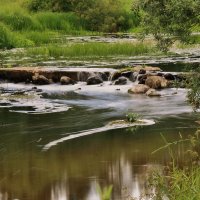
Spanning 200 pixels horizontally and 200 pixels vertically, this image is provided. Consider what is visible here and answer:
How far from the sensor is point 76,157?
13234mm

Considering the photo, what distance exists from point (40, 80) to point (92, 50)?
287 inches

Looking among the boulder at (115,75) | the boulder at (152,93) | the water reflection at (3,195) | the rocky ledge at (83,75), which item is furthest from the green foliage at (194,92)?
the boulder at (115,75)

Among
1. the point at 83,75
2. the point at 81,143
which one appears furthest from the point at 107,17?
the point at 81,143

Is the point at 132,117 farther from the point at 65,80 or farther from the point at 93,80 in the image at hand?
the point at 65,80

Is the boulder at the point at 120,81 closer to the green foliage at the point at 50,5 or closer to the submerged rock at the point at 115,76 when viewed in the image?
the submerged rock at the point at 115,76

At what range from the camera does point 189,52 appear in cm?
3597

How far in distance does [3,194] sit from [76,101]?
11.9 meters

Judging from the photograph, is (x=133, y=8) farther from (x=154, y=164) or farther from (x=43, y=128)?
(x=154, y=164)

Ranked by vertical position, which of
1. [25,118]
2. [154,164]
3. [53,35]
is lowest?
[53,35]

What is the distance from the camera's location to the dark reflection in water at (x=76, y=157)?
10789mm

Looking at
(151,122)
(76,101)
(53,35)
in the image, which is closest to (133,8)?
(151,122)

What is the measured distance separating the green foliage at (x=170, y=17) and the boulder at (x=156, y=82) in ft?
29.1

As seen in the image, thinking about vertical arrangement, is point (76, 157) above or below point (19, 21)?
above

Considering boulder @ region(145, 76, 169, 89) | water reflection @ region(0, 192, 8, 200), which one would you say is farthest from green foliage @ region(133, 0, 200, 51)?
boulder @ region(145, 76, 169, 89)
